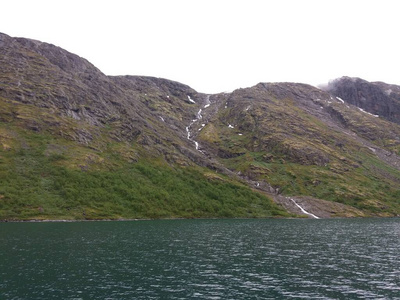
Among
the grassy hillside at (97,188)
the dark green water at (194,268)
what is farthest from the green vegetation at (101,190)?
the dark green water at (194,268)

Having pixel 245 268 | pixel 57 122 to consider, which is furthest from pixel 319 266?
pixel 57 122

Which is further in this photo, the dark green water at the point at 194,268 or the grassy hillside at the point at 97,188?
the grassy hillside at the point at 97,188

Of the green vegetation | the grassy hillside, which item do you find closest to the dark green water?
the grassy hillside

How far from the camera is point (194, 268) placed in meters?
50.1

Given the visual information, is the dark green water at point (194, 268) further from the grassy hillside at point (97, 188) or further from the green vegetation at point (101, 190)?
the green vegetation at point (101, 190)

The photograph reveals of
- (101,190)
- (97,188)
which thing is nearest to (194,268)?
(101,190)

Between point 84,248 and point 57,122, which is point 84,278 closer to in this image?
point 84,248

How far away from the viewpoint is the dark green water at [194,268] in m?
38.0

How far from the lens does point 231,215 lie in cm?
16438

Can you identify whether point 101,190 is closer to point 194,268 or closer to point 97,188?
point 97,188

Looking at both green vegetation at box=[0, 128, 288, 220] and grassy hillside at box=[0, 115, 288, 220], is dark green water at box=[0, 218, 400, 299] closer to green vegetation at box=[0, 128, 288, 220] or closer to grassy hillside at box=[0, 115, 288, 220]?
grassy hillside at box=[0, 115, 288, 220]

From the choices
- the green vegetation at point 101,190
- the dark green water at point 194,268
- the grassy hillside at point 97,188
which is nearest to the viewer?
the dark green water at point 194,268

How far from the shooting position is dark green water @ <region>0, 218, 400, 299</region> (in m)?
38.0

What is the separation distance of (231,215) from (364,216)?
7907 cm
